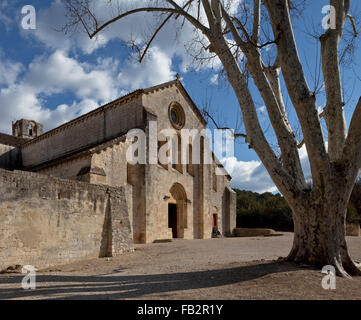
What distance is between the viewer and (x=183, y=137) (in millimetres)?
22562

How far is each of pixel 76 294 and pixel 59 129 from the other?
794 inches

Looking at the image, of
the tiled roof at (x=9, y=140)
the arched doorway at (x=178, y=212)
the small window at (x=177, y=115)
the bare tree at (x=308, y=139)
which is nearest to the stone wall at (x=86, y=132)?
the small window at (x=177, y=115)

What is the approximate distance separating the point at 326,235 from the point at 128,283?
13.7 ft

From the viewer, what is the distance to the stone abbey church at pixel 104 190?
853 centimetres

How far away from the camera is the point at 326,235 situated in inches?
252

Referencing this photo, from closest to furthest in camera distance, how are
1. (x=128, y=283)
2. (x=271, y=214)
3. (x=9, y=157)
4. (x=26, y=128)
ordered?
(x=128, y=283) < (x=9, y=157) < (x=271, y=214) < (x=26, y=128)

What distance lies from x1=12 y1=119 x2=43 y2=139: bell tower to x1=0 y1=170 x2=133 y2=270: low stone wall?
26.0 meters

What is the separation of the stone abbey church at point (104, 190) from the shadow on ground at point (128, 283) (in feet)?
6.20

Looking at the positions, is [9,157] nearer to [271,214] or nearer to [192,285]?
[271,214]

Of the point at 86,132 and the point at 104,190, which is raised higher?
the point at 86,132

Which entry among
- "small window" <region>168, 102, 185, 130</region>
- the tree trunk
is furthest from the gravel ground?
"small window" <region>168, 102, 185, 130</region>

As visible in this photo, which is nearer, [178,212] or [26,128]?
[178,212]

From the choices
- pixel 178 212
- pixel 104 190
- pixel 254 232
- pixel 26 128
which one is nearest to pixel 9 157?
pixel 26 128

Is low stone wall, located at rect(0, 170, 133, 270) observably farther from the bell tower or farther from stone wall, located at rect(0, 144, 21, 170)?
the bell tower
